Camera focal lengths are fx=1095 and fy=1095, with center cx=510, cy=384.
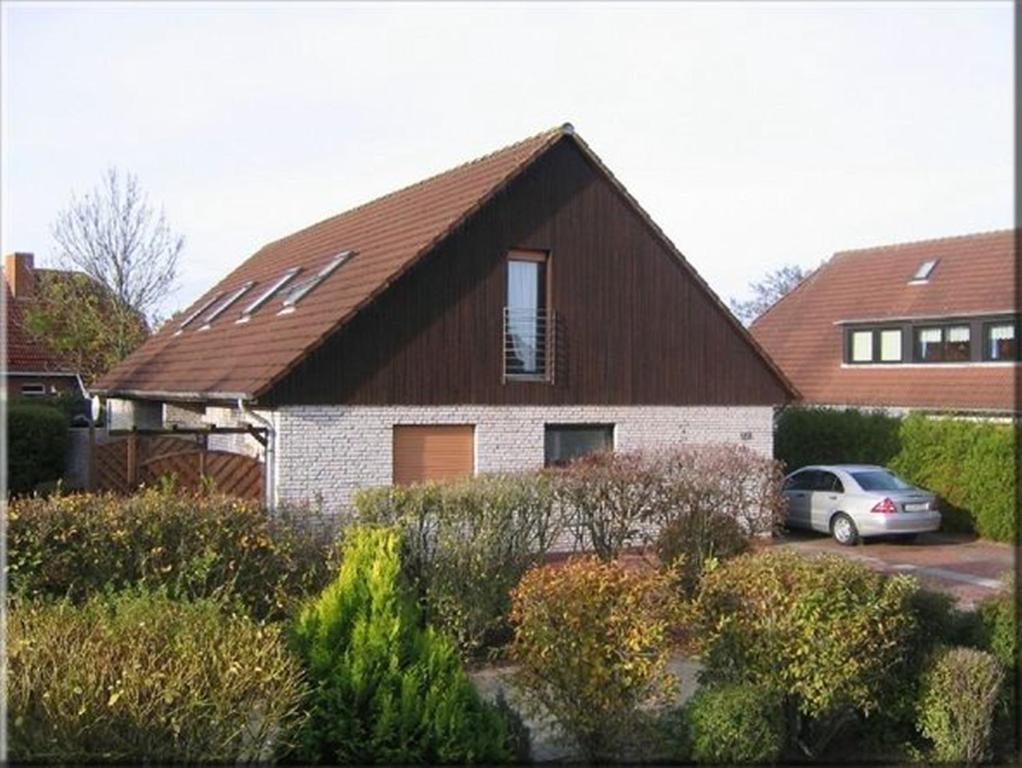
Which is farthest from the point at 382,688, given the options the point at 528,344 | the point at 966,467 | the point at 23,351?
the point at 23,351

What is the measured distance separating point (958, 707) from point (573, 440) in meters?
11.0

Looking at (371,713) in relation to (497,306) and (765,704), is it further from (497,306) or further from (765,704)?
(497,306)

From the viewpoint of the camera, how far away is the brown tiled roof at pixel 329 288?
1683 centimetres

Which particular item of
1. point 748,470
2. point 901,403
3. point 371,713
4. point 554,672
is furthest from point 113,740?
point 901,403

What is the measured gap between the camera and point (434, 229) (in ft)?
58.1

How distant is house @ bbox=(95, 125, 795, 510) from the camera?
1639 cm

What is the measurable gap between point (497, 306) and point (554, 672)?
11.0 metres

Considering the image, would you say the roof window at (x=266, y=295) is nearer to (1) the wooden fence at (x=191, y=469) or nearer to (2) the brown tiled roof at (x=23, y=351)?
(1) the wooden fence at (x=191, y=469)

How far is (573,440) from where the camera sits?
18609mm

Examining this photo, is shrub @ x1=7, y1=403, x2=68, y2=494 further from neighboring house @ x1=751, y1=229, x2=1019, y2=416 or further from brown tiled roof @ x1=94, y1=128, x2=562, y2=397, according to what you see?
neighboring house @ x1=751, y1=229, x2=1019, y2=416

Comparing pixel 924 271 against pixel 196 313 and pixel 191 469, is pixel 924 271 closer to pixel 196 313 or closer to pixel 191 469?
pixel 196 313

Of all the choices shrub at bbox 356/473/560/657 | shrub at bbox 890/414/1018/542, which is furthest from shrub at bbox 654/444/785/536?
shrub at bbox 890/414/1018/542

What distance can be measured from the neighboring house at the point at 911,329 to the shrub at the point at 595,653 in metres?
19.5

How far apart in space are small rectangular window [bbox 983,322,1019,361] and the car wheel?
8.47m
